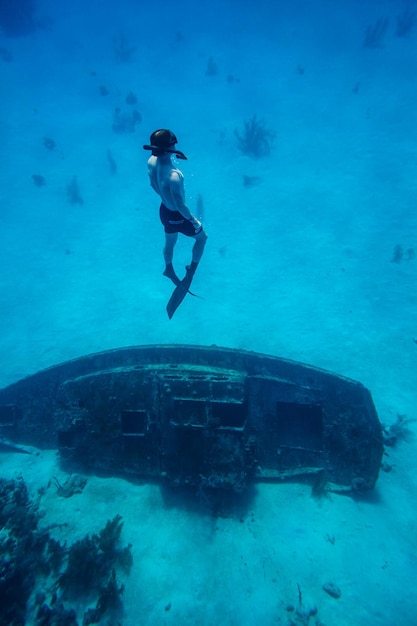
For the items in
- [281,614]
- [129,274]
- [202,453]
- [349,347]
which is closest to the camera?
[281,614]

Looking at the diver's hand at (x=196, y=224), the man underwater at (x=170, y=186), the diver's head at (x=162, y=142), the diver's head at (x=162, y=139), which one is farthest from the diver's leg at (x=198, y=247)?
the diver's head at (x=162, y=139)

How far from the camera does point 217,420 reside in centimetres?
549

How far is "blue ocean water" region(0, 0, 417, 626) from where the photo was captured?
4766 mm

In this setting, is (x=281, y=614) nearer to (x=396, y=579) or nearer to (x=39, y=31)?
(x=396, y=579)

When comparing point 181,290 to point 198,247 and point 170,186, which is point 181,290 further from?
point 170,186

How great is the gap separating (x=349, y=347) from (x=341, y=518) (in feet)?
18.0

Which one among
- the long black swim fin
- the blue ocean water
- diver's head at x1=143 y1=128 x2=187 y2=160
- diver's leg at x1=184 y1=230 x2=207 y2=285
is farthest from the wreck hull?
diver's head at x1=143 y1=128 x2=187 y2=160

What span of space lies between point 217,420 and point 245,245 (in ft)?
39.1

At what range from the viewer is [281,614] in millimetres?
4176

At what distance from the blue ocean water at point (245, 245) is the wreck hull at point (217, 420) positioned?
663 mm

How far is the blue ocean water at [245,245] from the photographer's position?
4.77 meters

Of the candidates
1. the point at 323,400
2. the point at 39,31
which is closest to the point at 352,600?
the point at 323,400

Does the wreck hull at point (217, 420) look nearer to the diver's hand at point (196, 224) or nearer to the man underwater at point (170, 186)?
the man underwater at point (170, 186)

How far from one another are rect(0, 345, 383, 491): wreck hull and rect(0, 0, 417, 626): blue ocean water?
663mm
